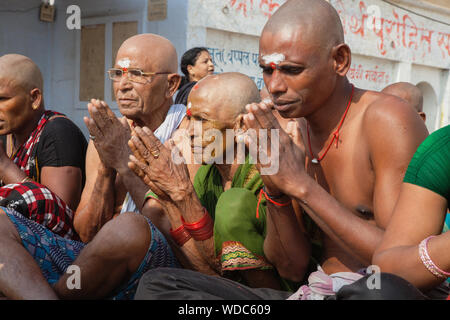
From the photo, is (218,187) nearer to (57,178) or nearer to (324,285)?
(57,178)

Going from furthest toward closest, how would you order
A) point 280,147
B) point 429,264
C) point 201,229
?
point 201,229, point 280,147, point 429,264

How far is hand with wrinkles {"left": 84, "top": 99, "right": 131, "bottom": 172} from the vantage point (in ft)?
10.3

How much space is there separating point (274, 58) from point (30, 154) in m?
2.09

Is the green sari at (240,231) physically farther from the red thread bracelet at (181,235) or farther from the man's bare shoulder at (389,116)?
the man's bare shoulder at (389,116)

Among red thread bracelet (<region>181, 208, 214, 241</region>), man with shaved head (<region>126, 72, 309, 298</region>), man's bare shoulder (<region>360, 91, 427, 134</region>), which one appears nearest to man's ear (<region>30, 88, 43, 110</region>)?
man with shaved head (<region>126, 72, 309, 298</region>)

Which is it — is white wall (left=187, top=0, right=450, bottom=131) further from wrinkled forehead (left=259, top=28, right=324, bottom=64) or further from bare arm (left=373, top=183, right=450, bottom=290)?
bare arm (left=373, top=183, right=450, bottom=290)

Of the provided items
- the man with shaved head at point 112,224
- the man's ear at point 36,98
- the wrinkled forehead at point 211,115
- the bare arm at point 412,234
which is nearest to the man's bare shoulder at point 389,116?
the bare arm at point 412,234

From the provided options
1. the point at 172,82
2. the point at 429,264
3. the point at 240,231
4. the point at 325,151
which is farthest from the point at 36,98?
the point at 429,264

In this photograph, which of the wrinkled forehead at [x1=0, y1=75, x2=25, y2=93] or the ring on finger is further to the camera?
the wrinkled forehead at [x1=0, y1=75, x2=25, y2=93]

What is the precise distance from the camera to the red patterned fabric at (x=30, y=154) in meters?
3.81

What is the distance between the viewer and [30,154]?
3.83 m

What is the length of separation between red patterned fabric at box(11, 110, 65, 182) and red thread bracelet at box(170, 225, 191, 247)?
4.10 feet

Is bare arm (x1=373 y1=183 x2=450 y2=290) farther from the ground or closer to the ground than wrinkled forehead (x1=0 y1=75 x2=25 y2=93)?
closer to the ground

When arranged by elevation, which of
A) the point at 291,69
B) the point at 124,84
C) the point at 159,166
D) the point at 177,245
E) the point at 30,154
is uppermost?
the point at 291,69
